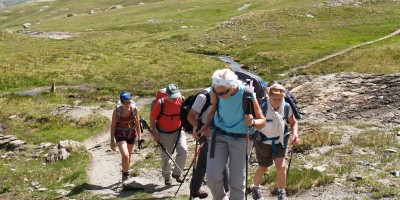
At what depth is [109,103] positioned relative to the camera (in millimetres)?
37656

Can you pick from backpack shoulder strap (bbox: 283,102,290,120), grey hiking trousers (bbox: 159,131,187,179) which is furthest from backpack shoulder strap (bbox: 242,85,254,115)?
grey hiking trousers (bbox: 159,131,187,179)

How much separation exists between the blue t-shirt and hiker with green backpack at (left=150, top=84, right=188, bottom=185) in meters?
3.89

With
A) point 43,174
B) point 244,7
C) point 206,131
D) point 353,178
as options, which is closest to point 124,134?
point 206,131

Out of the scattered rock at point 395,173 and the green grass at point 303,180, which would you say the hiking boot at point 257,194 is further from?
the scattered rock at point 395,173

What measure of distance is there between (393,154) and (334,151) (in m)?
1.92

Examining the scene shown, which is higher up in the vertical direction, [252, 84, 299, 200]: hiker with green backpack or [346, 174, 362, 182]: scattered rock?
[252, 84, 299, 200]: hiker with green backpack

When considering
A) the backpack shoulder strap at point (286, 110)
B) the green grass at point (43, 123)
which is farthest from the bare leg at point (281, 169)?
the green grass at point (43, 123)

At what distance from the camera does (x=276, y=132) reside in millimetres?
11547

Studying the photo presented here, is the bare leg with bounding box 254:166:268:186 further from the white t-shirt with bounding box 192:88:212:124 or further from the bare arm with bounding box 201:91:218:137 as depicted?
the white t-shirt with bounding box 192:88:212:124

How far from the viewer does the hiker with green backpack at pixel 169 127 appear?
14453mm

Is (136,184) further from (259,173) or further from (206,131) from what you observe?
(206,131)

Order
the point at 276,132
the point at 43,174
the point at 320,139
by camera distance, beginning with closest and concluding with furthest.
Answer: the point at 276,132
the point at 320,139
the point at 43,174

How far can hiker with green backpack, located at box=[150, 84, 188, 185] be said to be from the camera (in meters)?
14.5

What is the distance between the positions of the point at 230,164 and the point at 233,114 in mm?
1204
